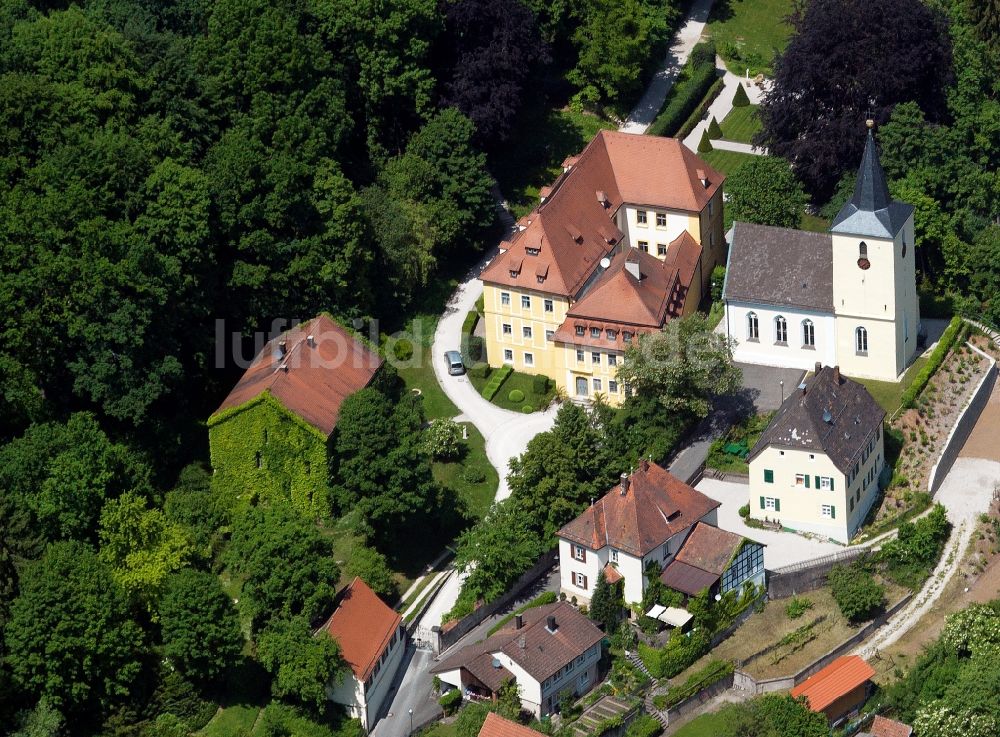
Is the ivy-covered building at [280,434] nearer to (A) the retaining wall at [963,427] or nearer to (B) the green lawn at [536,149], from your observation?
(B) the green lawn at [536,149]

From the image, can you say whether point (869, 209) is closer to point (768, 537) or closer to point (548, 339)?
point (768, 537)

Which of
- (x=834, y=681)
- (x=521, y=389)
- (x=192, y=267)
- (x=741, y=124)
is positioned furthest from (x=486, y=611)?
(x=741, y=124)

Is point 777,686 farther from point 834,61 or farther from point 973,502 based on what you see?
point 834,61

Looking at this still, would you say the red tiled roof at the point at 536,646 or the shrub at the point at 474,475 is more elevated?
the shrub at the point at 474,475

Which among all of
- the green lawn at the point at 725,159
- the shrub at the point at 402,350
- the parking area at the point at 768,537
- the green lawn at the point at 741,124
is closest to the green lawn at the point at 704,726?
the parking area at the point at 768,537

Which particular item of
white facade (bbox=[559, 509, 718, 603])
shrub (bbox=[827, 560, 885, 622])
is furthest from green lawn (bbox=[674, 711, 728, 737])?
shrub (bbox=[827, 560, 885, 622])

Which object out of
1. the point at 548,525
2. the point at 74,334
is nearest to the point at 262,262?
the point at 74,334
